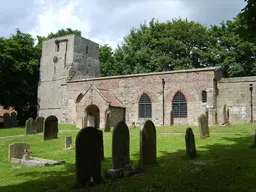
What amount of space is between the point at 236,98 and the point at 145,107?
8631 mm

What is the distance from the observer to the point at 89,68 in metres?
37.7

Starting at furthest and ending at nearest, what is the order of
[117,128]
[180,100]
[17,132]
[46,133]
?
[180,100], [17,132], [46,133], [117,128]

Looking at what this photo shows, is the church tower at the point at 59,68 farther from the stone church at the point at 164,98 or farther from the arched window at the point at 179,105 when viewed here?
the arched window at the point at 179,105

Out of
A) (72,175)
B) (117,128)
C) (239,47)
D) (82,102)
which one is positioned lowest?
(72,175)

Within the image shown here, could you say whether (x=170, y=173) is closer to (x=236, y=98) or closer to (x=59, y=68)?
(x=236, y=98)

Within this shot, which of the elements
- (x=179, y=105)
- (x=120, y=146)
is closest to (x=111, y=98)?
(x=179, y=105)

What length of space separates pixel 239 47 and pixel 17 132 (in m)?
28.5

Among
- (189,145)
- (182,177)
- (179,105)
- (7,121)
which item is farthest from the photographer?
(7,121)

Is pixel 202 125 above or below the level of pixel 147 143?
above

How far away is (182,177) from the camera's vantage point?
23.6 ft

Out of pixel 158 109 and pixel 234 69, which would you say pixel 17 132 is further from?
pixel 234 69

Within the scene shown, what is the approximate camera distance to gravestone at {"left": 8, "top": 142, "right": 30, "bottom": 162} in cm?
1123

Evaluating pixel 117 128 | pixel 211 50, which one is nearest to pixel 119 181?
pixel 117 128

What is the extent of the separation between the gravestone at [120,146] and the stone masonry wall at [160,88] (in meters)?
17.5
